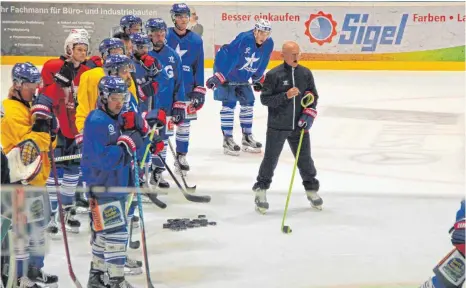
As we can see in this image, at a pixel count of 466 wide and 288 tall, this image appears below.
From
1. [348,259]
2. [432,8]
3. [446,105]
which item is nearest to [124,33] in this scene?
[348,259]

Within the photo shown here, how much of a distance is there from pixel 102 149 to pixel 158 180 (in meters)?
2.07

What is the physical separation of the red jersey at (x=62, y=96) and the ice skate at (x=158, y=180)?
86cm

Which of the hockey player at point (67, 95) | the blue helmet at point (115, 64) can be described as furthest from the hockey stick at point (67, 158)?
the blue helmet at point (115, 64)

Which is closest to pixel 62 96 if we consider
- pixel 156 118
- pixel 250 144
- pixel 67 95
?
pixel 67 95

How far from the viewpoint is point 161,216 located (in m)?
4.91

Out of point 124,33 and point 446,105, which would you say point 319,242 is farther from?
point 446,105

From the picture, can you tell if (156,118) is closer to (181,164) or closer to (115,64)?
(115,64)

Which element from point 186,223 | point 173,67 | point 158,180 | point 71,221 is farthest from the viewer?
point 173,67

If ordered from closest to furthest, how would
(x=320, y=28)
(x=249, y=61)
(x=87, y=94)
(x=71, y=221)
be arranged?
(x=87, y=94)
(x=71, y=221)
(x=249, y=61)
(x=320, y=28)

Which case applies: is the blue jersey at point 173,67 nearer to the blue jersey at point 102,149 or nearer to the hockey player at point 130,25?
the hockey player at point 130,25

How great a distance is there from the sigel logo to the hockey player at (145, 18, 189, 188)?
4.93 m

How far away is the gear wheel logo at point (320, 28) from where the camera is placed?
10.5 metres

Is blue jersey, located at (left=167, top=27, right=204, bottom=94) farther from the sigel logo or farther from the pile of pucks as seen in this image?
the sigel logo

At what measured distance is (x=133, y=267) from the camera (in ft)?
13.3
